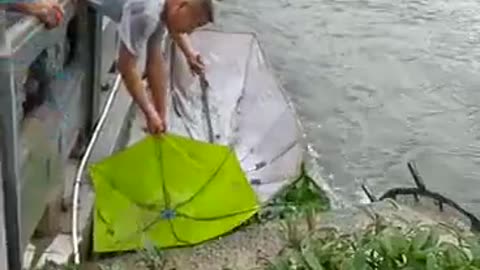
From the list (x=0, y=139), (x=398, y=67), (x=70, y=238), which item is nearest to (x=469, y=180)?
(x=398, y=67)

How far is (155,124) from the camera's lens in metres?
3.25

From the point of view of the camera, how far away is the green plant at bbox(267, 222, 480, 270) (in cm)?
172

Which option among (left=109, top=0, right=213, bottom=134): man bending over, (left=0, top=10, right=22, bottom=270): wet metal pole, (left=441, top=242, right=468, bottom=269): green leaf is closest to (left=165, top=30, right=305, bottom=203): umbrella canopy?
(left=109, top=0, right=213, bottom=134): man bending over

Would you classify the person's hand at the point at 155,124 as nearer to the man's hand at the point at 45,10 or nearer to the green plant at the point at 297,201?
the green plant at the point at 297,201

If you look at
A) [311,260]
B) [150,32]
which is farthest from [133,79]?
[311,260]

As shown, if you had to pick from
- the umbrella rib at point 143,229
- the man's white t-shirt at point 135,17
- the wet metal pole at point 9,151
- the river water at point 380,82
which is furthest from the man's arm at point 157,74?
the river water at point 380,82

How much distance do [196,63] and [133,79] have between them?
2.16 feet

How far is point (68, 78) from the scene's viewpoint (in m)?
3.20

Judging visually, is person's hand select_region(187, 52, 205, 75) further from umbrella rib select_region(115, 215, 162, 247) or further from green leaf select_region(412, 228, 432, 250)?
green leaf select_region(412, 228, 432, 250)

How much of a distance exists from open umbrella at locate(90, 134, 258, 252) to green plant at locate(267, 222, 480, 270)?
4.31 ft

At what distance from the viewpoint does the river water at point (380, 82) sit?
4.69 meters

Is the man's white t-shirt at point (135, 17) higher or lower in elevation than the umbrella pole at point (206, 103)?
higher

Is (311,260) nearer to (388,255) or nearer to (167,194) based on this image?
(388,255)

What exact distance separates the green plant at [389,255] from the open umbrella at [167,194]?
1.31m
